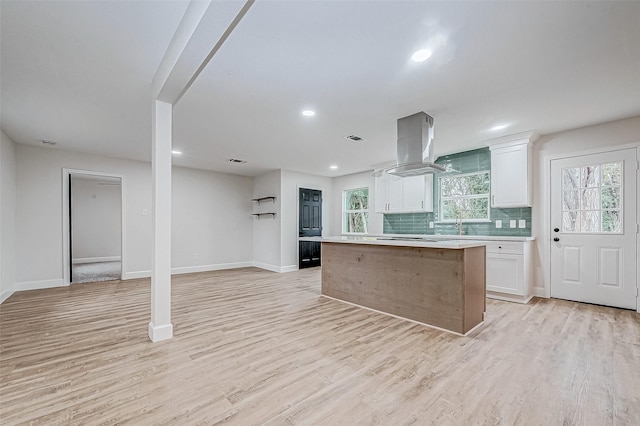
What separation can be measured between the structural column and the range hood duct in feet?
8.99

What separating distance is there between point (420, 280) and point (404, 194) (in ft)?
10.1

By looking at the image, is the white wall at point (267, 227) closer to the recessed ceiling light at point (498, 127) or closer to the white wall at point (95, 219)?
the recessed ceiling light at point (498, 127)

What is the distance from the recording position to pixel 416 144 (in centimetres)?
357

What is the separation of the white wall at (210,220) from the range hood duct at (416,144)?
16.9 ft

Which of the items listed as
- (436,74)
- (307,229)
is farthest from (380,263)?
(307,229)

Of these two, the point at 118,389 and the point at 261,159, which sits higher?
the point at 261,159

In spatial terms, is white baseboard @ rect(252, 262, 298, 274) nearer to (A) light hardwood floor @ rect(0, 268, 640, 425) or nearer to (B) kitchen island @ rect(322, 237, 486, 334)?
(B) kitchen island @ rect(322, 237, 486, 334)

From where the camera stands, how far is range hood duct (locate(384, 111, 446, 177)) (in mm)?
3537

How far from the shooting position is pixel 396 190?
618 cm

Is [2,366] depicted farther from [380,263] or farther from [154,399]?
[380,263]

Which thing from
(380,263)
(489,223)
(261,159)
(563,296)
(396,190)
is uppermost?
(261,159)

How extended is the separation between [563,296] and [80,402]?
222 inches

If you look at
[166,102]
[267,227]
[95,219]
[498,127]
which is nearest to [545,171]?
[498,127]

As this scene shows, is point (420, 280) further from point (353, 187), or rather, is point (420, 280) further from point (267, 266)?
point (267, 266)
